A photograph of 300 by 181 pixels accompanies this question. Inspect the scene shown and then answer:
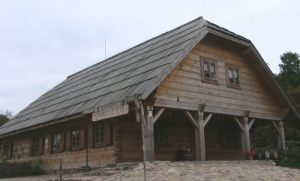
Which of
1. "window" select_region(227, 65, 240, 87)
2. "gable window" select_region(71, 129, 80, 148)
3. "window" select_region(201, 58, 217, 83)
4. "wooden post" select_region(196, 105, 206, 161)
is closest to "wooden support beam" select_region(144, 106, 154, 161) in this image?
"wooden post" select_region(196, 105, 206, 161)

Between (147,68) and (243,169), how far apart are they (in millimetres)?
5469

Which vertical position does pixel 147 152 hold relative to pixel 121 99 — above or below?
below

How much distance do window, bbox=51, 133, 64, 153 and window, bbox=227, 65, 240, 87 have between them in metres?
8.39

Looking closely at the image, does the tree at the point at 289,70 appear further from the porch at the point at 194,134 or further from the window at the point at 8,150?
the window at the point at 8,150

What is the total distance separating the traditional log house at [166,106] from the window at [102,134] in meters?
0.04

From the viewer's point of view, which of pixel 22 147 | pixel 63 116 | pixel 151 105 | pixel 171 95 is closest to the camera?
pixel 151 105

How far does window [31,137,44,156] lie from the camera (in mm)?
22383

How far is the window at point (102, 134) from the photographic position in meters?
17.1

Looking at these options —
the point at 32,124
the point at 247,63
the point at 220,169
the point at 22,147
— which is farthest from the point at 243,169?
the point at 22,147

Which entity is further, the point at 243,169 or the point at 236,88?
the point at 236,88

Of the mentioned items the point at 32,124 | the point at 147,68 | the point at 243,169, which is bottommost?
the point at 243,169

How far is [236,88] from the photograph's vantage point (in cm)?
1998

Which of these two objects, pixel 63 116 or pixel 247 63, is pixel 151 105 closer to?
pixel 63 116

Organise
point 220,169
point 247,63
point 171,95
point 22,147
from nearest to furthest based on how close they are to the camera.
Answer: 1. point 220,169
2. point 171,95
3. point 247,63
4. point 22,147
